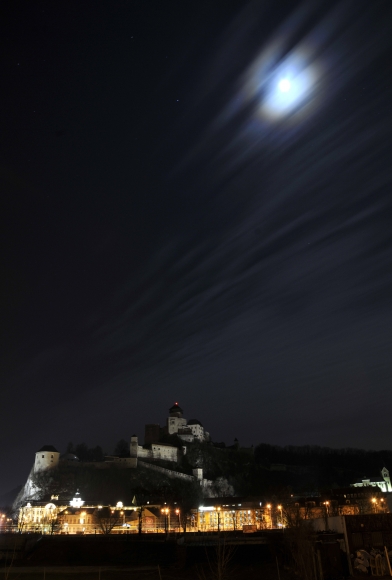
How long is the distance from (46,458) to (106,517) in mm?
48715

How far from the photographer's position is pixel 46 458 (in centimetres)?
11362

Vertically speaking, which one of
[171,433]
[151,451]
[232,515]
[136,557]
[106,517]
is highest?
[171,433]

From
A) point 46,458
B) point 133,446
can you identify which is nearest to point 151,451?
point 133,446

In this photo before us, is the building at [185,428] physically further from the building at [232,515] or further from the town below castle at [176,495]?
the building at [232,515]

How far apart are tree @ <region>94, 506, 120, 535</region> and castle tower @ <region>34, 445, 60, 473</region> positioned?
39785 millimetres

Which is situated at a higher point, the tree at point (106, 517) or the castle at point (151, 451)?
the castle at point (151, 451)

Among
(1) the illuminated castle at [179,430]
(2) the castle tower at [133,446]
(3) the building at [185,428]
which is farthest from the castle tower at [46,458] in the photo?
(3) the building at [185,428]

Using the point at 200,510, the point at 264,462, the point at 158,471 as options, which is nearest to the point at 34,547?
the point at 200,510

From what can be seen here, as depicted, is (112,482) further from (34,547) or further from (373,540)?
(373,540)

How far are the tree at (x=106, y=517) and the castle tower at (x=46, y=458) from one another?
39785mm

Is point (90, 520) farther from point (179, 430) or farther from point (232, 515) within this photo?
point (179, 430)

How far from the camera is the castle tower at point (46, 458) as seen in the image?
112 metres

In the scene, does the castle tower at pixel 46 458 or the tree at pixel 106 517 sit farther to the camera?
the castle tower at pixel 46 458

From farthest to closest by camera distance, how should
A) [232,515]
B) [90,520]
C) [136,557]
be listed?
[232,515]
[90,520]
[136,557]
